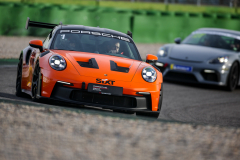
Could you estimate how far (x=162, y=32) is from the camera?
21.0 meters

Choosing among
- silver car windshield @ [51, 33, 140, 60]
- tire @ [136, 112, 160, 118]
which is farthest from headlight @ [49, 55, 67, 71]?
tire @ [136, 112, 160, 118]

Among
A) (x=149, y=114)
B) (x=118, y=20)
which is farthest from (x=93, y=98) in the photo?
(x=118, y=20)

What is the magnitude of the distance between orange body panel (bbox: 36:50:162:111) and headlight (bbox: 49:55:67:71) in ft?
0.15

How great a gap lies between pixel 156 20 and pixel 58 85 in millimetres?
15002

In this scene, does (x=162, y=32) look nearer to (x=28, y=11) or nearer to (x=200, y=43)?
(x=28, y=11)

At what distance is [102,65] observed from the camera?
20.4 feet

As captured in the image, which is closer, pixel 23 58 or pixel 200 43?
pixel 23 58

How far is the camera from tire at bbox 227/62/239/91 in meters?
11.2

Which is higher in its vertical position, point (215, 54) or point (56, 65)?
point (56, 65)

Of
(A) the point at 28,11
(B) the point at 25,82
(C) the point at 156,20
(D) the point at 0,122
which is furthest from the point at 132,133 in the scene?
(C) the point at 156,20

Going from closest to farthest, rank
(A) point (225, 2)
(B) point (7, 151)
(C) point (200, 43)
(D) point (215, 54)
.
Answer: (B) point (7, 151), (D) point (215, 54), (C) point (200, 43), (A) point (225, 2)

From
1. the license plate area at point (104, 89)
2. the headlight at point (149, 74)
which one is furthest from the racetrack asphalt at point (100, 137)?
the headlight at point (149, 74)

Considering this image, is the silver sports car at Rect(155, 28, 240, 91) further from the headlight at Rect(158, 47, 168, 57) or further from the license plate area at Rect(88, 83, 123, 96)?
the license plate area at Rect(88, 83, 123, 96)

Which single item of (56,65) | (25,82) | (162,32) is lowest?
(162,32)
